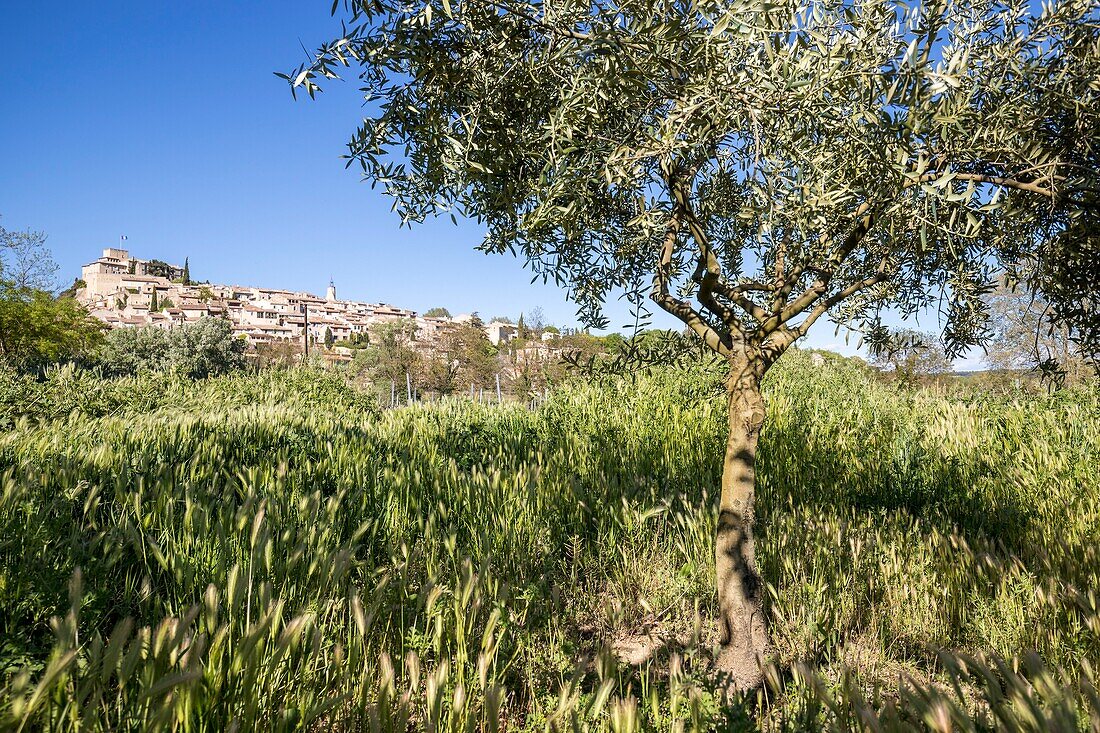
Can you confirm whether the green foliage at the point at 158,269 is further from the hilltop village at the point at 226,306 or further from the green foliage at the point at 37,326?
the green foliage at the point at 37,326

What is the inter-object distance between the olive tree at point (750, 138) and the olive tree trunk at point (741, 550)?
0.03 feet

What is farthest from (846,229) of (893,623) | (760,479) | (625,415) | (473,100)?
(625,415)

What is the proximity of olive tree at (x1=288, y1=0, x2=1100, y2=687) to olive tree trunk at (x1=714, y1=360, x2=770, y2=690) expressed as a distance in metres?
0.01

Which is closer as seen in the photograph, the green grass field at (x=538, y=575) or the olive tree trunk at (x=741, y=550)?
the green grass field at (x=538, y=575)

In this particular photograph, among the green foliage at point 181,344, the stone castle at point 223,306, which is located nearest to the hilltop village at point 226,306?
the stone castle at point 223,306

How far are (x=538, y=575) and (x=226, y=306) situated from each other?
370 feet

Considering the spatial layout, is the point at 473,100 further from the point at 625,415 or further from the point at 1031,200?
the point at 625,415

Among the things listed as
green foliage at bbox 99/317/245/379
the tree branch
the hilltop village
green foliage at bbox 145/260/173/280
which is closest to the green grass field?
the tree branch

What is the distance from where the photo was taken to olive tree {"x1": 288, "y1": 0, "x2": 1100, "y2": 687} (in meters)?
2.02

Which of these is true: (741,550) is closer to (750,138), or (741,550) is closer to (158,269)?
(750,138)

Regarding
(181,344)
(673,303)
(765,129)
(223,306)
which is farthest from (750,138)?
(223,306)

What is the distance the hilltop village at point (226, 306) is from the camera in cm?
8744

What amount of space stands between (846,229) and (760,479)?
273 centimetres

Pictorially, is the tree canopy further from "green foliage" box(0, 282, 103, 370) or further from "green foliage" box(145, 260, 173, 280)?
"green foliage" box(145, 260, 173, 280)
